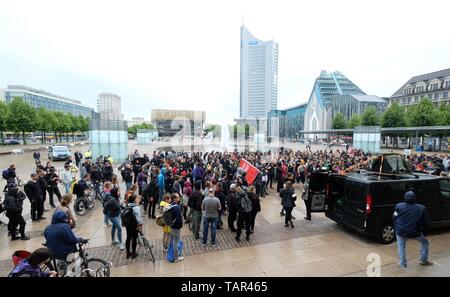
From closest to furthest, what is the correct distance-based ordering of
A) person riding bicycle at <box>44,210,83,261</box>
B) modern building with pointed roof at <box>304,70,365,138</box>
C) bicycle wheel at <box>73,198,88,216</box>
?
person riding bicycle at <box>44,210,83,261</box> → bicycle wheel at <box>73,198,88,216</box> → modern building with pointed roof at <box>304,70,365,138</box>

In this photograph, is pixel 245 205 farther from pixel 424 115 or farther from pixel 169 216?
pixel 424 115

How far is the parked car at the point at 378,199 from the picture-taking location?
646cm

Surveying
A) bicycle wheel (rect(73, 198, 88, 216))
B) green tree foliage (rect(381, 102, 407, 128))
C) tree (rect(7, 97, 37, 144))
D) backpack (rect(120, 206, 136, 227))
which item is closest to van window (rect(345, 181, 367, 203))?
backpack (rect(120, 206, 136, 227))

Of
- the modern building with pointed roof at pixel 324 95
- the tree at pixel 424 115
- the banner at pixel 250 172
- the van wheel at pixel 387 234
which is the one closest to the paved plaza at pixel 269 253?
the van wheel at pixel 387 234

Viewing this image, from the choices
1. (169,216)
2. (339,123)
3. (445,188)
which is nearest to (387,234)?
(445,188)

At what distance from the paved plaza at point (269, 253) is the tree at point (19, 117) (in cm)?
5198

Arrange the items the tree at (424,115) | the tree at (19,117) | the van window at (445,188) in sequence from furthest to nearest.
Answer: the tree at (424,115)
the tree at (19,117)
the van window at (445,188)

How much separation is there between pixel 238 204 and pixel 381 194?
13.1ft

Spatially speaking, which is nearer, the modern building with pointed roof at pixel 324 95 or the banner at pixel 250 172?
the banner at pixel 250 172

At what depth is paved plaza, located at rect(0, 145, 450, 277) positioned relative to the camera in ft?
17.6

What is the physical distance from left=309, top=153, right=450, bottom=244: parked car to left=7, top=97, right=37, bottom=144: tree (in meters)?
59.4

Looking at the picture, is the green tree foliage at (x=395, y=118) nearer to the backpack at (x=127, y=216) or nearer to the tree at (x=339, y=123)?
the tree at (x=339, y=123)

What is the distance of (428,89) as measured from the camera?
81.6 meters

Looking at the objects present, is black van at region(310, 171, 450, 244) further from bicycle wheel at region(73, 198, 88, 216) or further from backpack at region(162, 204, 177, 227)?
bicycle wheel at region(73, 198, 88, 216)
